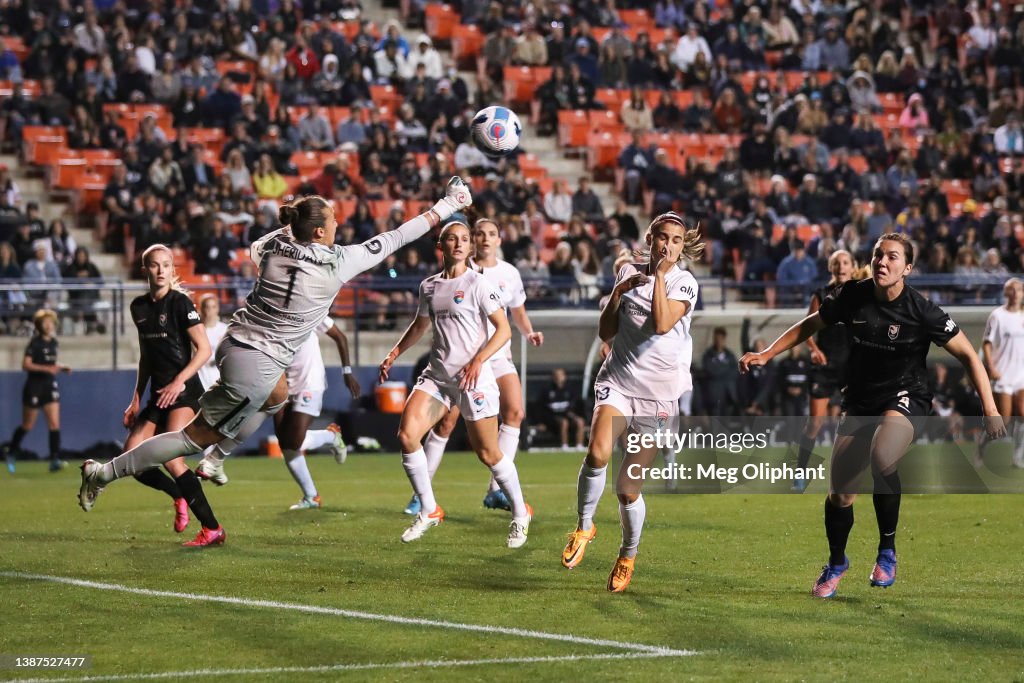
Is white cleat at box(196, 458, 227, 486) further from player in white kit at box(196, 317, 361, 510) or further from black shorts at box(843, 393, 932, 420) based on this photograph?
black shorts at box(843, 393, 932, 420)

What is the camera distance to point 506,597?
8.51 m

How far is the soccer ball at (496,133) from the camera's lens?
11023 millimetres

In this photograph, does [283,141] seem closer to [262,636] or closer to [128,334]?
[128,334]

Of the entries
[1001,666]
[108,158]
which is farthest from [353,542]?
[108,158]

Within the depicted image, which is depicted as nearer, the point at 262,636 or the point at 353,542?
the point at 262,636

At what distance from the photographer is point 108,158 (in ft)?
78.1

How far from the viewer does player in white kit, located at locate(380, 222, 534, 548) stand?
10.4 m

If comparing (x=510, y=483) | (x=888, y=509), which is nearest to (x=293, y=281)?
(x=510, y=483)

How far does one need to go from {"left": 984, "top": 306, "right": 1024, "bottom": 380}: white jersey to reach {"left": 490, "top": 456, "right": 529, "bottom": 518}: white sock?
7494 millimetres

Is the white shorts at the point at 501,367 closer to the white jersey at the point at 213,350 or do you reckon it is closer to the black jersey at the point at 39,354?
the white jersey at the point at 213,350

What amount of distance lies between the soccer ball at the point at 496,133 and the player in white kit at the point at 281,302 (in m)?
1.82

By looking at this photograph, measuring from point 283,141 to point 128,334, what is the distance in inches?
206

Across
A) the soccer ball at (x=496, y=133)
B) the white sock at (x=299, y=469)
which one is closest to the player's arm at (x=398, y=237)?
the soccer ball at (x=496, y=133)

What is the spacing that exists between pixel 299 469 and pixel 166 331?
2.80m
